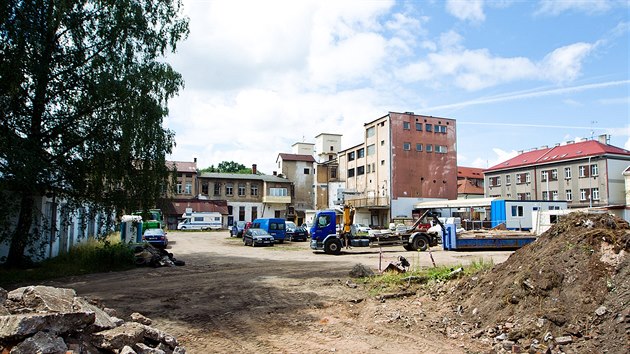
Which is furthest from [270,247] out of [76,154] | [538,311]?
[538,311]

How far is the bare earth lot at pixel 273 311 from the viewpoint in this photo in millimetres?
8039

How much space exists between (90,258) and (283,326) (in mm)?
13362

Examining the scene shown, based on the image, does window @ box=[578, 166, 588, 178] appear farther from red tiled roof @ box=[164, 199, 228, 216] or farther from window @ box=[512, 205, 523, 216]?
red tiled roof @ box=[164, 199, 228, 216]

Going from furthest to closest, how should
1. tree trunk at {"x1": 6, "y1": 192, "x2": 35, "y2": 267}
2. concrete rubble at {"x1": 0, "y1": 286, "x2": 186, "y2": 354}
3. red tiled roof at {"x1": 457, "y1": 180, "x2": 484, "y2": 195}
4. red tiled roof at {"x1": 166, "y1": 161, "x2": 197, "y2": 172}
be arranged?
red tiled roof at {"x1": 457, "y1": 180, "x2": 484, "y2": 195} < red tiled roof at {"x1": 166, "y1": 161, "x2": 197, "y2": 172} < tree trunk at {"x1": 6, "y1": 192, "x2": 35, "y2": 267} < concrete rubble at {"x1": 0, "y1": 286, "x2": 186, "y2": 354}

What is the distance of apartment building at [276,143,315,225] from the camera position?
71.7 m

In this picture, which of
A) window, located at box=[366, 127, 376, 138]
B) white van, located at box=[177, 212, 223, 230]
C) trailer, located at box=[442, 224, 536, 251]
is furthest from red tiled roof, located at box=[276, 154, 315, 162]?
trailer, located at box=[442, 224, 536, 251]

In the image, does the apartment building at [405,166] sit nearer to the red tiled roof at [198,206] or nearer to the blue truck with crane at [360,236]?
the red tiled roof at [198,206]

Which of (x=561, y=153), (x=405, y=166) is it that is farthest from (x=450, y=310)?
(x=561, y=153)

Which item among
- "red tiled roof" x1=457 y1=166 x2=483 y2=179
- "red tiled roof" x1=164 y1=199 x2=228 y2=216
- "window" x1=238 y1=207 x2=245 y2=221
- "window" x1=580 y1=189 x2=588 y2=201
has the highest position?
"red tiled roof" x1=457 y1=166 x2=483 y2=179

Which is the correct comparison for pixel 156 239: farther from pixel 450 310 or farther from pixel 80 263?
pixel 450 310

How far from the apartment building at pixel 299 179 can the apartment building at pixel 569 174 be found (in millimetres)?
28931

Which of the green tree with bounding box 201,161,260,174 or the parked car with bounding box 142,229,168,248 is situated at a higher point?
the green tree with bounding box 201,161,260,174

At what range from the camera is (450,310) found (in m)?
9.89

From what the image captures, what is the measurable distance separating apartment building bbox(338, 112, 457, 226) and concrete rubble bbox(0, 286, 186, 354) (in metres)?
49.9
